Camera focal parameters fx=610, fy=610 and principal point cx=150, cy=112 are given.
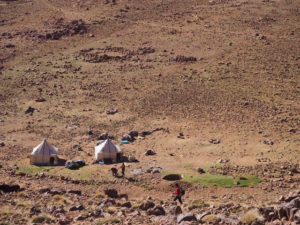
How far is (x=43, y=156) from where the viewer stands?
120 feet

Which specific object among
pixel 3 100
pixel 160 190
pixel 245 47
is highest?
pixel 245 47

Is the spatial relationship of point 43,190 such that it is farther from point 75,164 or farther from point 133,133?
point 133,133

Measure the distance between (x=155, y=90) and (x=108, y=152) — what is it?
44.4 ft

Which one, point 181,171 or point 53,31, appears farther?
point 53,31

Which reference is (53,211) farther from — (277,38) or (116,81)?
(277,38)

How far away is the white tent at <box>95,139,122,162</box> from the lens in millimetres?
36562

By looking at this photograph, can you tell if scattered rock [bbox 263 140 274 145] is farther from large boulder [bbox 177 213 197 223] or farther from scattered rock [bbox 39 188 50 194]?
large boulder [bbox 177 213 197 223]

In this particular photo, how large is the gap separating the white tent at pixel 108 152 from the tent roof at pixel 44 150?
2641 millimetres

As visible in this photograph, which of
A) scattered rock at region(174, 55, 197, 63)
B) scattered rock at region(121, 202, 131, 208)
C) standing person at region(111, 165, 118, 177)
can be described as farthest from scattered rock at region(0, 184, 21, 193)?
scattered rock at region(174, 55, 197, 63)

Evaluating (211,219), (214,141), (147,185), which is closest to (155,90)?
(214,141)

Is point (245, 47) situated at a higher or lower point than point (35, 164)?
higher

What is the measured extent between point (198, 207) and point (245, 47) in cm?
3144

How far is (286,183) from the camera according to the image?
31453 mm

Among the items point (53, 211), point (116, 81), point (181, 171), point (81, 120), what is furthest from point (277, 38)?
point (53, 211)
